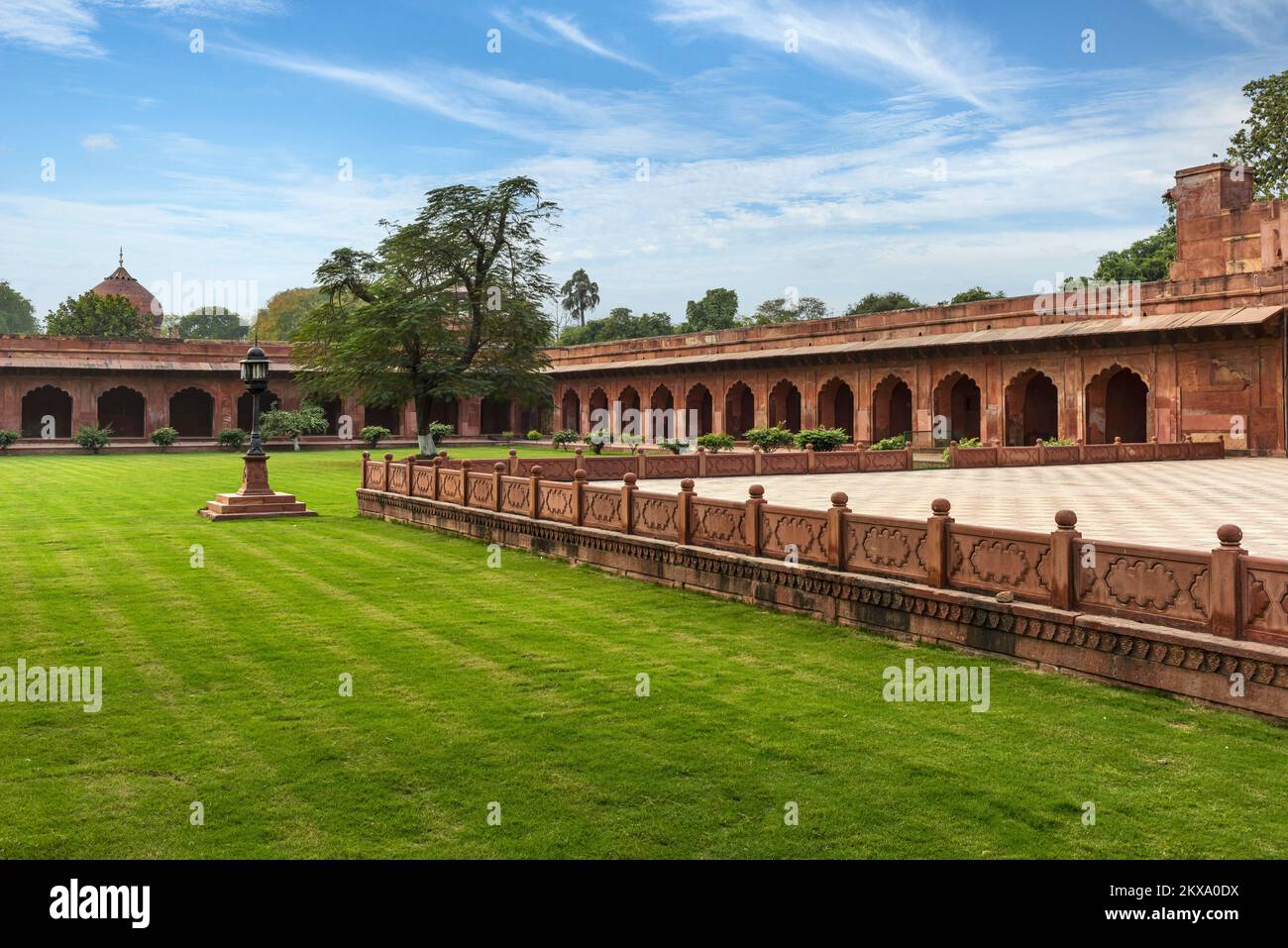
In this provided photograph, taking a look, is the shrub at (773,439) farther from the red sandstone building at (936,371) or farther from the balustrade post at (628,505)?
the balustrade post at (628,505)

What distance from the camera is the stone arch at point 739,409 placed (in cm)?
4119

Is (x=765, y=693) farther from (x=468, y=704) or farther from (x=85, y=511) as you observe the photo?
(x=85, y=511)

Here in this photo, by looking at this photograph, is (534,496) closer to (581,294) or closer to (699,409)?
(699,409)

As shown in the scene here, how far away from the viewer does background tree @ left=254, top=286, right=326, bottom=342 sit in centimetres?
8338

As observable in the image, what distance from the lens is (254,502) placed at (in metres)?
16.4

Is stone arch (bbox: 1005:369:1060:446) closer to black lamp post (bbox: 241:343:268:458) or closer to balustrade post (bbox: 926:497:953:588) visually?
black lamp post (bbox: 241:343:268:458)

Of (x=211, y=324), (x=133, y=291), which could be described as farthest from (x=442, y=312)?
(x=211, y=324)

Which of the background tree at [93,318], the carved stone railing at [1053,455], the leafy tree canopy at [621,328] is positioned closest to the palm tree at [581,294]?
the leafy tree canopy at [621,328]

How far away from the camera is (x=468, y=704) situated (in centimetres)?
622

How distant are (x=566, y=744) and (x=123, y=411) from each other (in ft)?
154

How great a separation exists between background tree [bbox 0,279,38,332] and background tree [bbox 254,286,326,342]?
2854 cm

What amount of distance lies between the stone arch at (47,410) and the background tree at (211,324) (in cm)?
5501
